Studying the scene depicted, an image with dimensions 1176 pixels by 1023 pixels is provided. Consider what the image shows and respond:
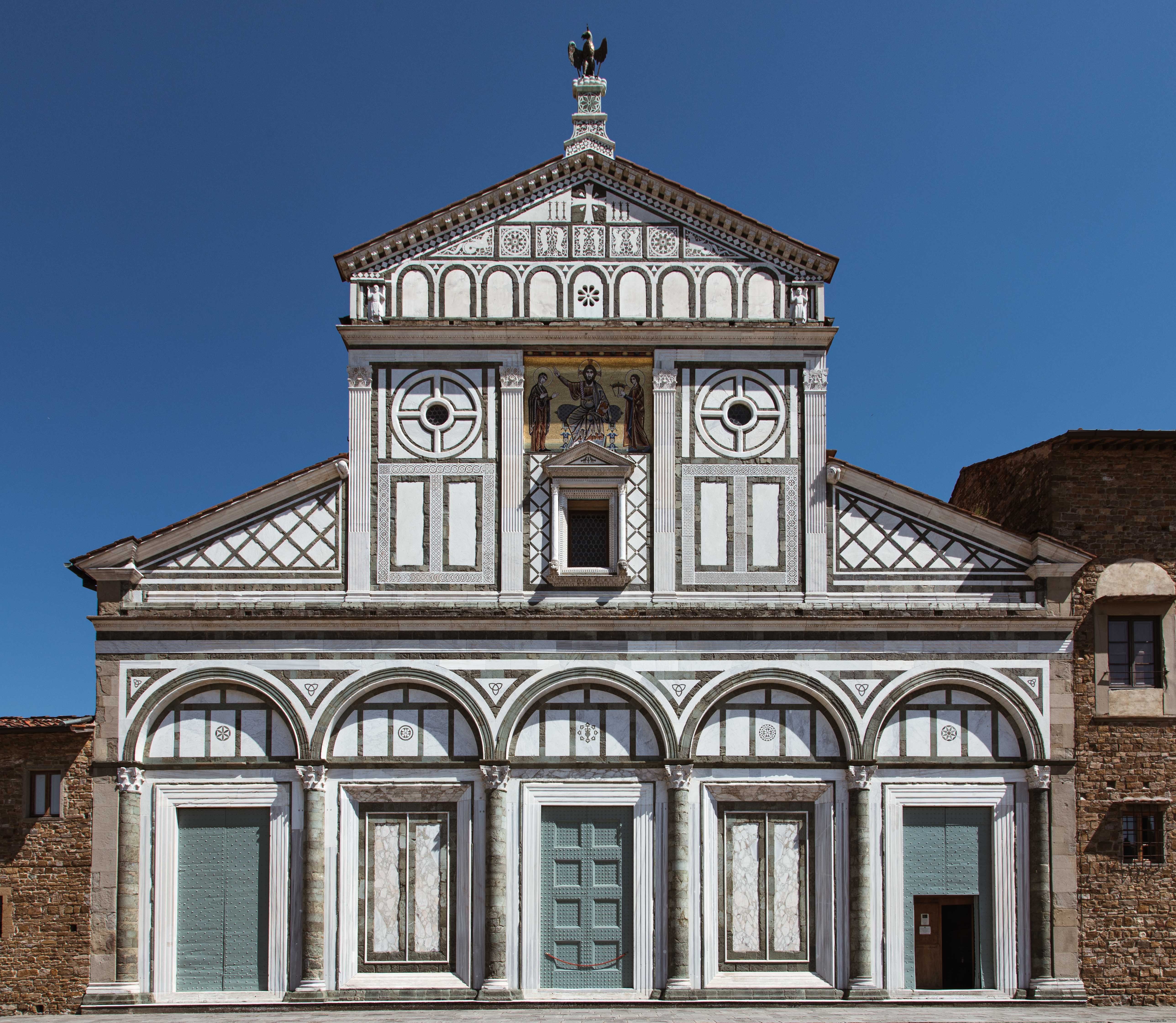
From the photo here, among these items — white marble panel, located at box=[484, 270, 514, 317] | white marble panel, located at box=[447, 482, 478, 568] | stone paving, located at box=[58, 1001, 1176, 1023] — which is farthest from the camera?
white marble panel, located at box=[484, 270, 514, 317]

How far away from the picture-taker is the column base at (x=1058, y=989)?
57.0 feet

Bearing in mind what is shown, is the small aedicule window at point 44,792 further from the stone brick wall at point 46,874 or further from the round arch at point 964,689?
the round arch at point 964,689

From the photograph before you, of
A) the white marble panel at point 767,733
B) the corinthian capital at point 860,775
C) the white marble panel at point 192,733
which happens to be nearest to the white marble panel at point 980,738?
the corinthian capital at point 860,775

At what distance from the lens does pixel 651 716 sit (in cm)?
1789

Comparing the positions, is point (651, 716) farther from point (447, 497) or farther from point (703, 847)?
point (447, 497)

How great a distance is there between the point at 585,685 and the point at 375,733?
11.0ft

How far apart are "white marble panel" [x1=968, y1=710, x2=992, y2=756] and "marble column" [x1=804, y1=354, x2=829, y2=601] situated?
3.06m

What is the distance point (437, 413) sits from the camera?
18812mm

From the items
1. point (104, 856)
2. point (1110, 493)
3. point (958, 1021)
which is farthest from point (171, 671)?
point (1110, 493)

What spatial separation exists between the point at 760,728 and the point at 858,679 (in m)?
1.71

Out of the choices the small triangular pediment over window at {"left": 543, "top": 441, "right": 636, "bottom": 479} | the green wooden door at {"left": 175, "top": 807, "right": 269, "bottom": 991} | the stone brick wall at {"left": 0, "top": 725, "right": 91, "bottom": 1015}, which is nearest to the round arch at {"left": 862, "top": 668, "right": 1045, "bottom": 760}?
the small triangular pediment over window at {"left": 543, "top": 441, "right": 636, "bottom": 479}

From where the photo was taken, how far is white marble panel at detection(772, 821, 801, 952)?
58.0 ft

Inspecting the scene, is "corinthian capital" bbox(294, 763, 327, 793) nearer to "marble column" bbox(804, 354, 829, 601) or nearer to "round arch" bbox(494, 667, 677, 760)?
"round arch" bbox(494, 667, 677, 760)

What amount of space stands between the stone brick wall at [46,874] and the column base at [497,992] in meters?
5.95
